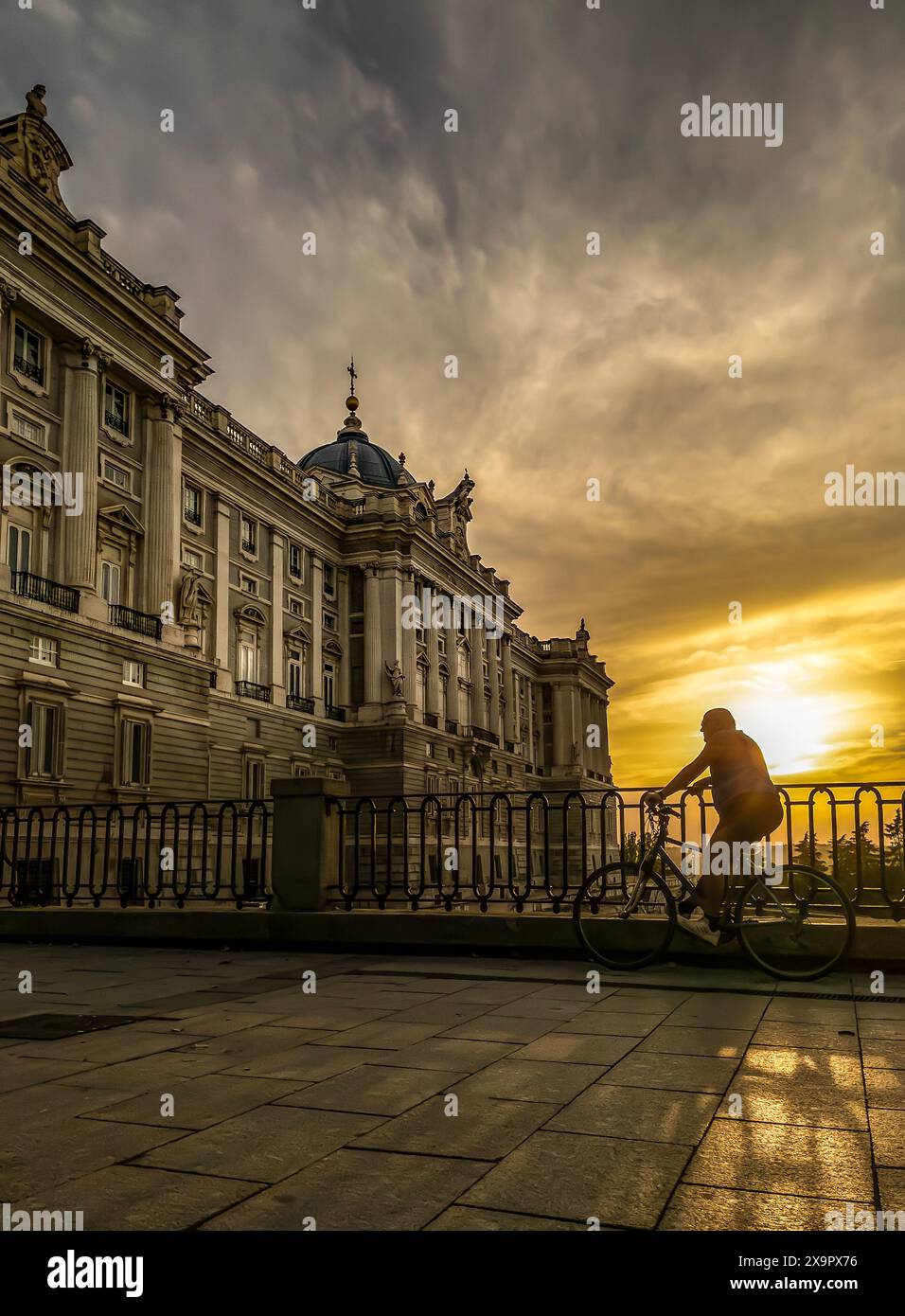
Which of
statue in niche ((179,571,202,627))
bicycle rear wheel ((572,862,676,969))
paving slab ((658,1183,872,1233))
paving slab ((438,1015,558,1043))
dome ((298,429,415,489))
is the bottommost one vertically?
paving slab ((438,1015,558,1043))

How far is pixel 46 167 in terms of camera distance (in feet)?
107

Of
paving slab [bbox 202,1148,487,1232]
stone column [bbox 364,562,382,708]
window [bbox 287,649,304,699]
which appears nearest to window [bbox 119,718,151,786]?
window [bbox 287,649,304,699]

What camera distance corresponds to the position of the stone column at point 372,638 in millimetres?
57688

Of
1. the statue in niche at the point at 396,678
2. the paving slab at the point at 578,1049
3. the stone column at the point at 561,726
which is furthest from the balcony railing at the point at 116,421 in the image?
the stone column at the point at 561,726

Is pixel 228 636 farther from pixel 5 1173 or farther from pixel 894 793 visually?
pixel 5 1173

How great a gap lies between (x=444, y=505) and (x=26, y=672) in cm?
4960

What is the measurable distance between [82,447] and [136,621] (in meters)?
6.30

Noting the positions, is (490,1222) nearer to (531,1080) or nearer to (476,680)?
(531,1080)

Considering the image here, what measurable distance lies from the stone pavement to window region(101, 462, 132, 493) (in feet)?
101

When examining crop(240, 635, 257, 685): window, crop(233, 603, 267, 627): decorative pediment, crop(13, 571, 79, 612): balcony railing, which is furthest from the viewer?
crop(240, 635, 257, 685): window

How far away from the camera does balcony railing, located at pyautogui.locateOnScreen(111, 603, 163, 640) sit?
3488cm

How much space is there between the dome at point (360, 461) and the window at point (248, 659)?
23084mm

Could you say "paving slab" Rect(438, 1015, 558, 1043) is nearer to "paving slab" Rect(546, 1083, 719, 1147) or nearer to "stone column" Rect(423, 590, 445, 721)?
"paving slab" Rect(546, 1083, 719, 1147)

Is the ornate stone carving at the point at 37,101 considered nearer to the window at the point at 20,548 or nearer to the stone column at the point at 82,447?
the stone column at the point at 82,447
